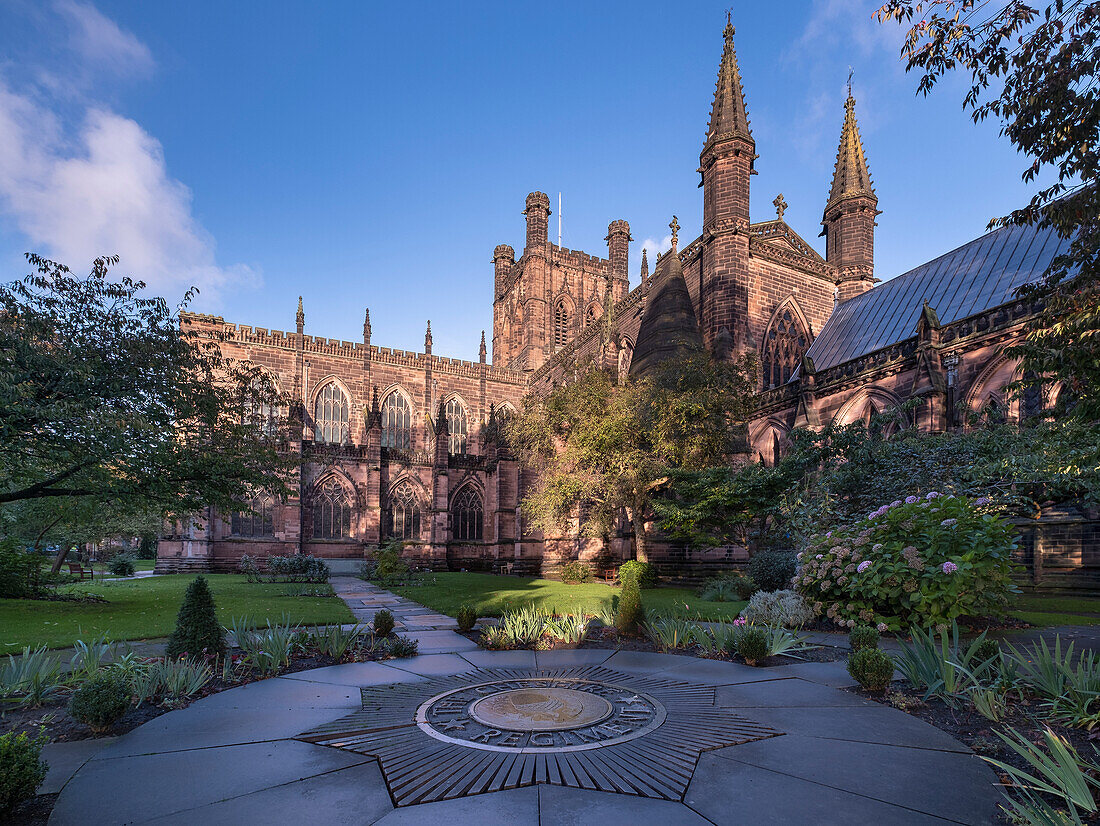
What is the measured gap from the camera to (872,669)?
214 inches

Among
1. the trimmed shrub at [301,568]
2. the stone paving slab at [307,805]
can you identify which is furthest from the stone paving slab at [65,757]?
the trimmed shrub at [301,568]

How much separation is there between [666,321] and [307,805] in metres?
24.6

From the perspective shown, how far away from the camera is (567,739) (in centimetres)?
431

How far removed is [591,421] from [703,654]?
12.1 metres

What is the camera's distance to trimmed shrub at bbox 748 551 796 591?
1503 centimetres

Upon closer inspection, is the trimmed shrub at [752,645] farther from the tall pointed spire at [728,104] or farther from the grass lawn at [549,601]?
the tall pointed spire at [728,104]

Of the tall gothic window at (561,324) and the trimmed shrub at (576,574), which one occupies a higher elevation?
the tall gothic window at (561,324)

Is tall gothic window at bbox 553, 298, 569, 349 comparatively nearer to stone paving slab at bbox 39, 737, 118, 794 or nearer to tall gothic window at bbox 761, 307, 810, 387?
tall gothic window at bbox 761, 307, 810, 387

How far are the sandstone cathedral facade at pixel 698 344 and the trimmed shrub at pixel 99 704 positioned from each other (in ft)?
33.2

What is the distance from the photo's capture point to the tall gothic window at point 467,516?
122 ft

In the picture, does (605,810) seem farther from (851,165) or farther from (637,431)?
(851,165)

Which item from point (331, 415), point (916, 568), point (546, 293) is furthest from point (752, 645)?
point (546, 293)

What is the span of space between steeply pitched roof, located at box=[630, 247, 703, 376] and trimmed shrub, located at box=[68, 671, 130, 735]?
21882 millimetres

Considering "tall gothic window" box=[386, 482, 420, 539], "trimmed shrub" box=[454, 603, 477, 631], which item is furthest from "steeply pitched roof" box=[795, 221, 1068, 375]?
"tall gothic window" box=[386, 482, 420, 539]
